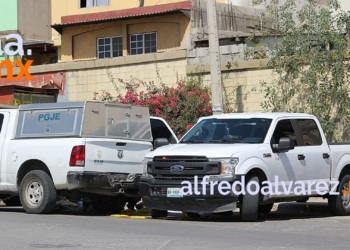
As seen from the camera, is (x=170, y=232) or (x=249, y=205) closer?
(x=170, y=232)

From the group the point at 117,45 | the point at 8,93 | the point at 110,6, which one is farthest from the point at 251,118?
the point at 110,6

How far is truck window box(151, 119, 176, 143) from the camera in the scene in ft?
57.8

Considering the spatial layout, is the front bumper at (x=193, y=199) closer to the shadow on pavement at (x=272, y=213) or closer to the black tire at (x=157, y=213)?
the black tire at (x=157, y=213)

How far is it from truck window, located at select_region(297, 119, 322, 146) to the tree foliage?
249 inches

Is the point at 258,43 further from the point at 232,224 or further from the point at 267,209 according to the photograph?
the point at 232,224

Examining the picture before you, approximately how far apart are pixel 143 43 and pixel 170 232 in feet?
69.4

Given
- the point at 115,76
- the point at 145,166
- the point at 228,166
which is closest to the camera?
the point at 228,166

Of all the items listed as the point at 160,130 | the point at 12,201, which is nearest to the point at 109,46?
the point at 12,201

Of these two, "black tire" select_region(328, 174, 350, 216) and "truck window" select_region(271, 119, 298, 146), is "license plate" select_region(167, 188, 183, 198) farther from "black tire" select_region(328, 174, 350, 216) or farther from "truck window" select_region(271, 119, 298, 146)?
"black tire" select_region(328, 174, 350, 216)

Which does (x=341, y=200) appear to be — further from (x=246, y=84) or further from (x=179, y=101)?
(x=179, y=101)

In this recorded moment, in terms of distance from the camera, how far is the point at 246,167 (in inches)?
541

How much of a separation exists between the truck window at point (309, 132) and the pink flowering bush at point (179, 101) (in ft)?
29.3
